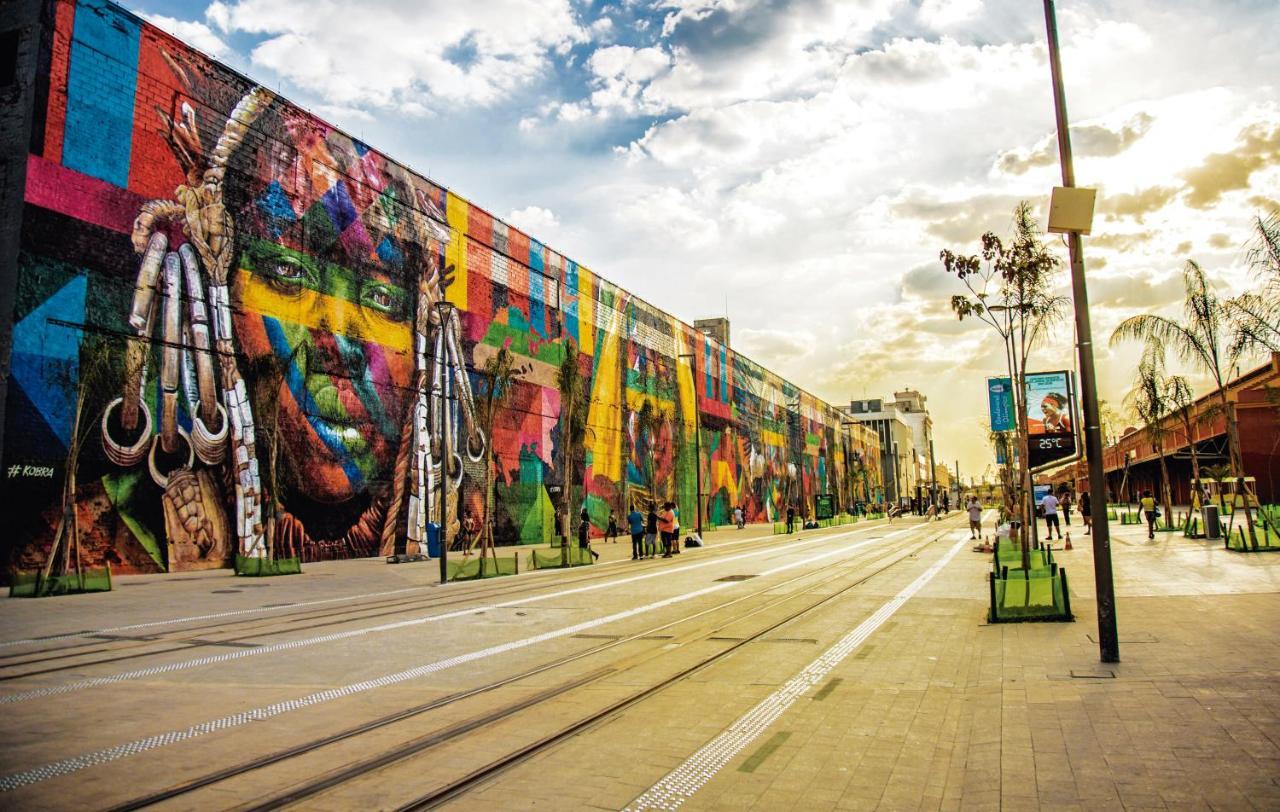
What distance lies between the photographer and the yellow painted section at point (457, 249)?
36.3m

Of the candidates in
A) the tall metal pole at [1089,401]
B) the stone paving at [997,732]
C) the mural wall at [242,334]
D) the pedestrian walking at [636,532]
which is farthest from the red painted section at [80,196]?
the tall metal pole at [1089,401]

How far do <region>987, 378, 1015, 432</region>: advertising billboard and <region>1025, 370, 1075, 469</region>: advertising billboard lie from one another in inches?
252

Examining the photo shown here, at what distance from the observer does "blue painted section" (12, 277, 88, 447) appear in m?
19.9

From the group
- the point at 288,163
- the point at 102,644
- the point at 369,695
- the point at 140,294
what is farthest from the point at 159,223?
the point at 369,695

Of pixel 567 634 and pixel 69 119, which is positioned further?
pixel 69 119

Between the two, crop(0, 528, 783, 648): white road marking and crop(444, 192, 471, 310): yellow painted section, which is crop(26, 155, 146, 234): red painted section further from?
crop(444, 192, 471, 310): yellow painted section

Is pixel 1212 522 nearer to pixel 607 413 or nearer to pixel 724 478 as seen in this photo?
pixel 607 413

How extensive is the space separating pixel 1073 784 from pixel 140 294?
24752 mm

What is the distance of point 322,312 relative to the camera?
29.0 metres

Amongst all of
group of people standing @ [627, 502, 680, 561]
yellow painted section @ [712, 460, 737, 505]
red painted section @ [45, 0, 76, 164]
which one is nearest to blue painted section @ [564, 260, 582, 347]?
group of people standing @ [627, 502, 680, 561]

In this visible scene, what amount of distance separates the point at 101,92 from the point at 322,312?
9.16 metres

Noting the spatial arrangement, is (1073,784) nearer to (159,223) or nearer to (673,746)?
(673,746)

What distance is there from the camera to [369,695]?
24.6 ft

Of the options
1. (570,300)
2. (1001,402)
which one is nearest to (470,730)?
(1001,402)
